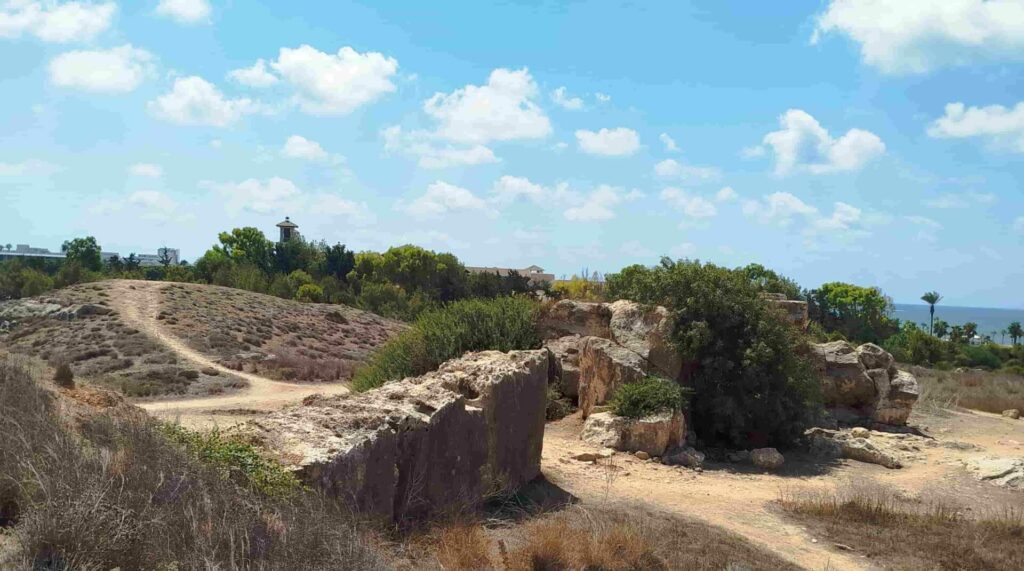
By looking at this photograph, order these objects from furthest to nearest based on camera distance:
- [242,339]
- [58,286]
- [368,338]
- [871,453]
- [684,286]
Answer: [58,286] → [368,338] → [242,339] → [684,286] → [871,453]

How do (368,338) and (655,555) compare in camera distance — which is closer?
(655,555)

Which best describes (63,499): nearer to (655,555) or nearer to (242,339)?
(655,555)

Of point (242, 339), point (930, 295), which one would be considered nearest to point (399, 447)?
point (242, 339)

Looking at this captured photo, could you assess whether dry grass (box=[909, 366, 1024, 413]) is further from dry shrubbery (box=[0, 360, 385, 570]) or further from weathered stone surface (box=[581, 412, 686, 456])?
dry shrubbery (box=[0, 360, 385, 570])

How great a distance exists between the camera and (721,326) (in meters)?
16.1

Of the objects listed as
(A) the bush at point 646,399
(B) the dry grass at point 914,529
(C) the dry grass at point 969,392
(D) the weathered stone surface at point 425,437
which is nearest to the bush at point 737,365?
(A) the bush at point 646,399

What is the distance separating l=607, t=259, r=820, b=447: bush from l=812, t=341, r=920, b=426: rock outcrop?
2910 mm

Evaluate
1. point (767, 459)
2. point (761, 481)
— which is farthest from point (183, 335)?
point (761, 481)

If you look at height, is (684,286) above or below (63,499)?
above

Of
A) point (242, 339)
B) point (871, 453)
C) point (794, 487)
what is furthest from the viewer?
point (242, 339)

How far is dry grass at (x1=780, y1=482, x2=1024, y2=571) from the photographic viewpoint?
28.7 feet

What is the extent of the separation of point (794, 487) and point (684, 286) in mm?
5271

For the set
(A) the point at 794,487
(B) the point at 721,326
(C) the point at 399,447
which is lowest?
(A) the point at 794,487

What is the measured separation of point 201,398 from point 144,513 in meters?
20.9
